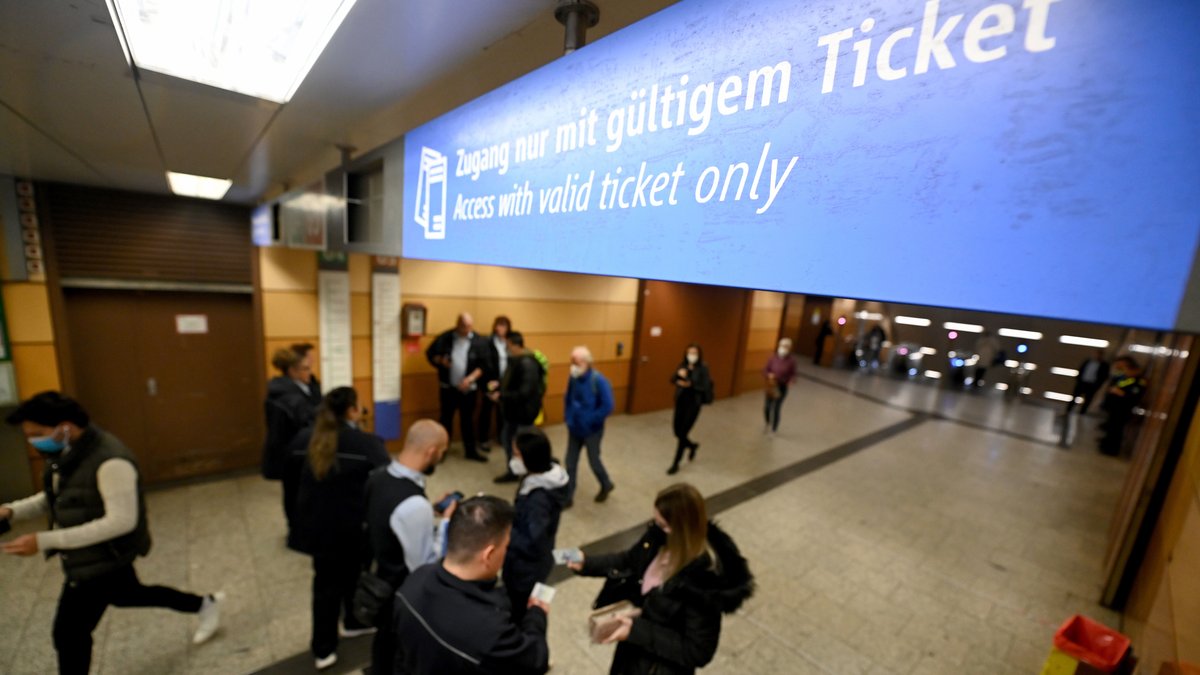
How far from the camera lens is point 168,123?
1.82 metres

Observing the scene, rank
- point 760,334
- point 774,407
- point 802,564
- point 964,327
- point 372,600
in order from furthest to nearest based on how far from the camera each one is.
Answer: point 964,327
point 760,334
point 774,407
point 802,564
point 372,600

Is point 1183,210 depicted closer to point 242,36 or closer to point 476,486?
point 242,36

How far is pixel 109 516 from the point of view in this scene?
1.97 metres

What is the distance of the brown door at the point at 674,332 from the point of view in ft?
23.9

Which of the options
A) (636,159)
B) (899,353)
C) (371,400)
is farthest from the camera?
(899,353)

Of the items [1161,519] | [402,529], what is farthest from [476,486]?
[1161,519]

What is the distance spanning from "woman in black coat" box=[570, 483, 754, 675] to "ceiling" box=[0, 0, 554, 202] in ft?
5.53

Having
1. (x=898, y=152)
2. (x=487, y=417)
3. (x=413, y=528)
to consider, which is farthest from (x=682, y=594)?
(x=487, y=417)

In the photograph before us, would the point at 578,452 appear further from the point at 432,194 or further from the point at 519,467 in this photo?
the point at 432,194

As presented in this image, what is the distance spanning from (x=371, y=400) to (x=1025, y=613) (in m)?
6.08

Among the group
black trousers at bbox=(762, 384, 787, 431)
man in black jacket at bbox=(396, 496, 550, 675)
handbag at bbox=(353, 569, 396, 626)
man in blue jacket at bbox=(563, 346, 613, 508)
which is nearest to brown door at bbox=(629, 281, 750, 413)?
black trousers at bbox=(762, 384, 787, 431)

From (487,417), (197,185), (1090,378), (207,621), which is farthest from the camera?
(1090,378)

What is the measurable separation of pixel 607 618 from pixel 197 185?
4.12 metres

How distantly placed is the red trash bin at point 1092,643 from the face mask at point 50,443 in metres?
4.75
